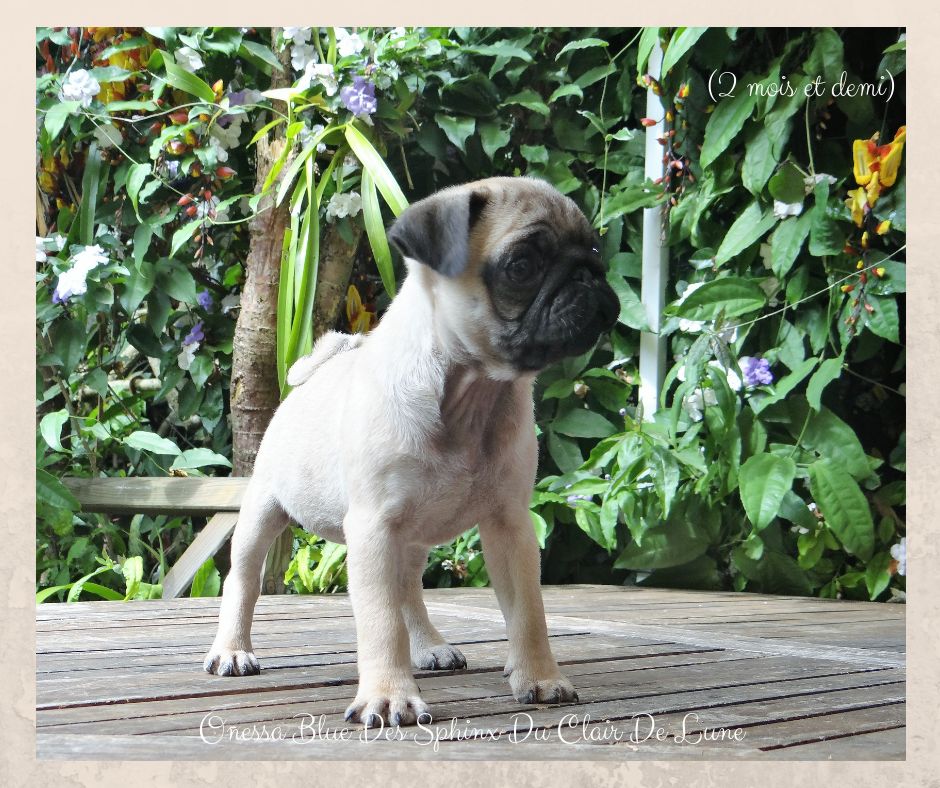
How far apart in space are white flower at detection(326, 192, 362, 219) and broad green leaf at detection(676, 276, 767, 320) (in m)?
1.12

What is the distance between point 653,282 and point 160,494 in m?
1.88

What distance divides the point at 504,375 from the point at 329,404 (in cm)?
46

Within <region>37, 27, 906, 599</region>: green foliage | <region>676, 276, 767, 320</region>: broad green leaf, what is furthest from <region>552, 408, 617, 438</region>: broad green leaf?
<region>676, 276, 767, 320</region>: broad green leaf

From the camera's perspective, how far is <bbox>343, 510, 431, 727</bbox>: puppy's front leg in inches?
64.1

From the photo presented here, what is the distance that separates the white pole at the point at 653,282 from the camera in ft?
12.4

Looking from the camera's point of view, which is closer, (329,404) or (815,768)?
(815,768)

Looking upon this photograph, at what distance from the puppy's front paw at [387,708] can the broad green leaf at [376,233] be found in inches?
71.0

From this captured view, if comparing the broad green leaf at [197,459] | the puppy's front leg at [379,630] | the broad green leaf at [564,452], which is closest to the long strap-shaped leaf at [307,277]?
the broad green leaf at [197,459]

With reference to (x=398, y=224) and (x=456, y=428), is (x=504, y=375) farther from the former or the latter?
(x=398, y=224)

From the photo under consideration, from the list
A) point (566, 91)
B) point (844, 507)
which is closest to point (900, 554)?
point (844, 507)

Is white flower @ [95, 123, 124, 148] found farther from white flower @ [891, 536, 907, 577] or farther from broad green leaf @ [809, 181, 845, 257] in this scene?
white flower @ [891, 536, 907, 577]
